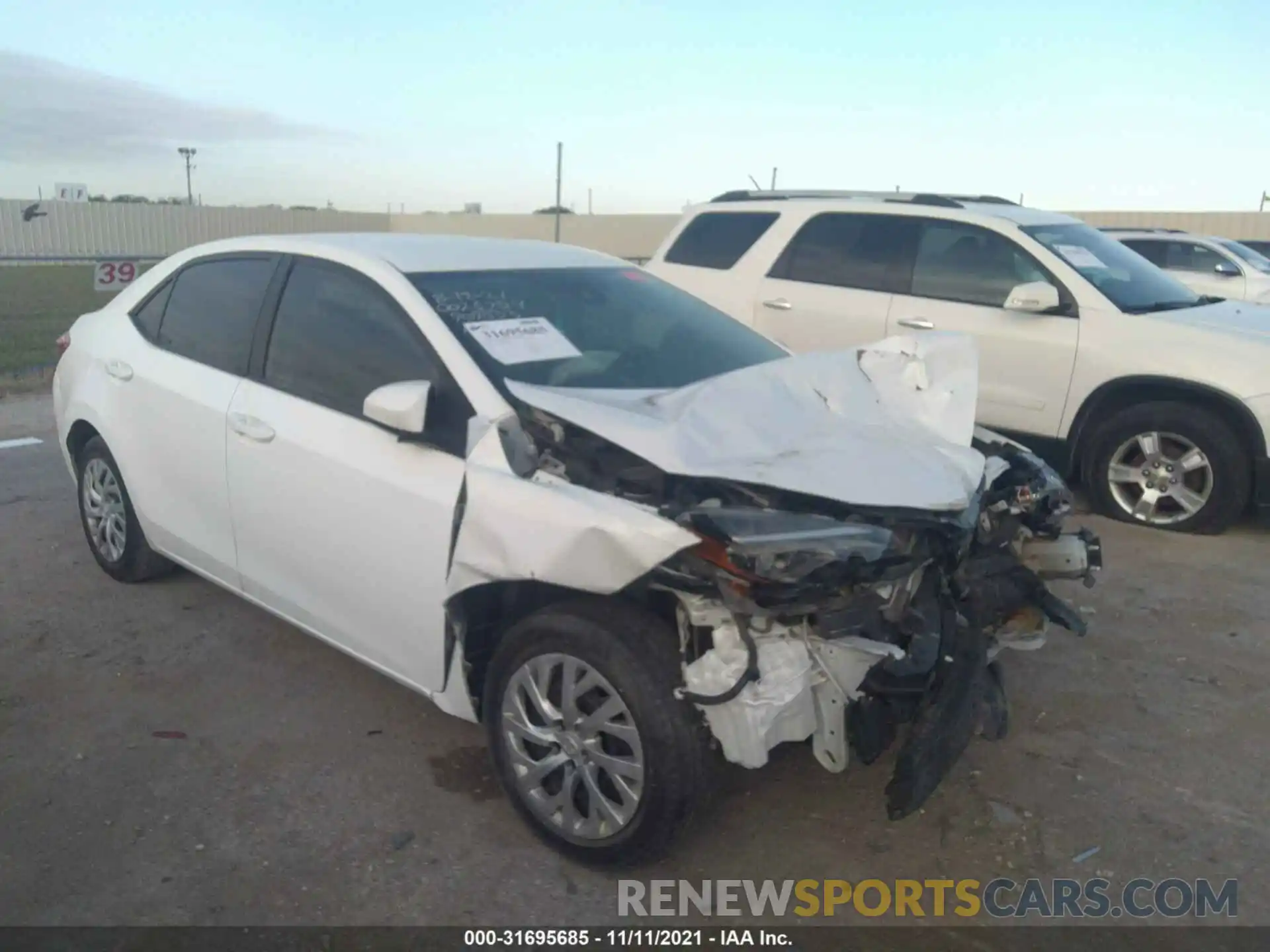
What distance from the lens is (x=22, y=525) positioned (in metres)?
6.02

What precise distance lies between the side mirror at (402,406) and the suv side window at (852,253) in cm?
467

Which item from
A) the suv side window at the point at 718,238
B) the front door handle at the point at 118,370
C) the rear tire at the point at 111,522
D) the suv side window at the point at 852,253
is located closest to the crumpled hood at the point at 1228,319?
the suv side window at the point at 852,253

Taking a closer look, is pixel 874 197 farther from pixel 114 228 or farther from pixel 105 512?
pixel 114 228

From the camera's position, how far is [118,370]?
15.4 ft

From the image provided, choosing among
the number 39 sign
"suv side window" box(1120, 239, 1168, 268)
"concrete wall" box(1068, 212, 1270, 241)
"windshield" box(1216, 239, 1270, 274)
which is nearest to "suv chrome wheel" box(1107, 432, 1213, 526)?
"suv side window" box(1120, 239, 1168, 268)

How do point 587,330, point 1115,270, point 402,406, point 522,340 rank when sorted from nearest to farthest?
1. point 402,406
2. point 522,340
3. point 587,330
4. point 1115,270

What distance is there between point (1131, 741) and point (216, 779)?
3.14 metres

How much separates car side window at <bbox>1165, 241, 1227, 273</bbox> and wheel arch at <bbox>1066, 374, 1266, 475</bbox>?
9.09 metres

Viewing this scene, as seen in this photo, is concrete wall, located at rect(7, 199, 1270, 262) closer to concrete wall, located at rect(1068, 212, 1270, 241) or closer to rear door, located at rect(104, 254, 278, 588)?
Answer: concrete wall, located at rect(1068, 212, 1270, 241)

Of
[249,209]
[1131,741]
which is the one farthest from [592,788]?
[249,209]

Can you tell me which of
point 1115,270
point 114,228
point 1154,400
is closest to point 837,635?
point 1154,400

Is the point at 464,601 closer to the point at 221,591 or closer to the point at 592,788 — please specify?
the point at 592,788

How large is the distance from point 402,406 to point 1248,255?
15.3 metres

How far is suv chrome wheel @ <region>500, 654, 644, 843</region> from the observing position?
2869 millimetres
